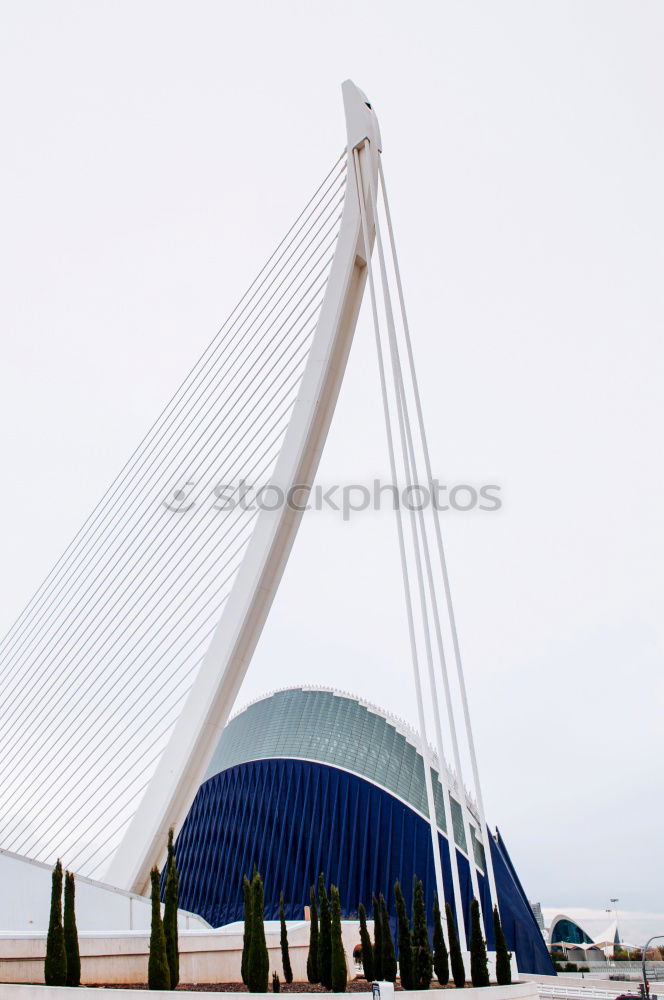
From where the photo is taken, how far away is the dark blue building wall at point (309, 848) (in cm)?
3400

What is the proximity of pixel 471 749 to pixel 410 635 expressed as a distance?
6.51ft

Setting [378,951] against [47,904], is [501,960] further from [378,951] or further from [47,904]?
[47,904]

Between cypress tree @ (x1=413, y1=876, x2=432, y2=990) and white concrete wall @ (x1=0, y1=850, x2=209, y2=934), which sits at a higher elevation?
white concrete wall @ (x1=0, y1=850, x2=209, y2=934)

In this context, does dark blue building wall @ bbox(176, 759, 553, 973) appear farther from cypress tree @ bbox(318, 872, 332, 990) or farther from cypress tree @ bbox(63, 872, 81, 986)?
cypress tree @ bbox(63, 872, 81, 986)

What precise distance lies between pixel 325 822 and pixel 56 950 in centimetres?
2893

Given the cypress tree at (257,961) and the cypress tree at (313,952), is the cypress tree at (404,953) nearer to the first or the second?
the cypress tree at (313,952)

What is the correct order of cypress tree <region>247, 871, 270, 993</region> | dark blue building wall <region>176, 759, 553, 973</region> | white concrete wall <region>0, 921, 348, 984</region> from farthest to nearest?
dark blue building wall <region>176, 759, 553, 973</region>, white concrete wall <region>0, 921, 348, 984</region>, cypress tree <region>247, 871, 270, 993</region>

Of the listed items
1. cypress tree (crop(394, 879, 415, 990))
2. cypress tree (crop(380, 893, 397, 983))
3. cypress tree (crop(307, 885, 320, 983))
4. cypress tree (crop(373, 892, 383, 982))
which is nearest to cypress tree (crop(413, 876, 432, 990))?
cypress tree (crop(394, 879, 415, 990))

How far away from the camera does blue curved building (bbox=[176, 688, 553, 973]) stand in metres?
34.4

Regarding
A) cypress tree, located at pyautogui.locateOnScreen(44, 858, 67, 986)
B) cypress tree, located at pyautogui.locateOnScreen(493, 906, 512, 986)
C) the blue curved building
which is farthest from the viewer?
the blue curved building

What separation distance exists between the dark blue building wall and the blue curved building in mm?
45

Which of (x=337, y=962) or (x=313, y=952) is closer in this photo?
(x=337, y=962)

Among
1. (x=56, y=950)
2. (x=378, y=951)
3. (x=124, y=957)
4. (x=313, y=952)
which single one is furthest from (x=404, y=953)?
(x=56, y=950)

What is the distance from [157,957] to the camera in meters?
9.56
